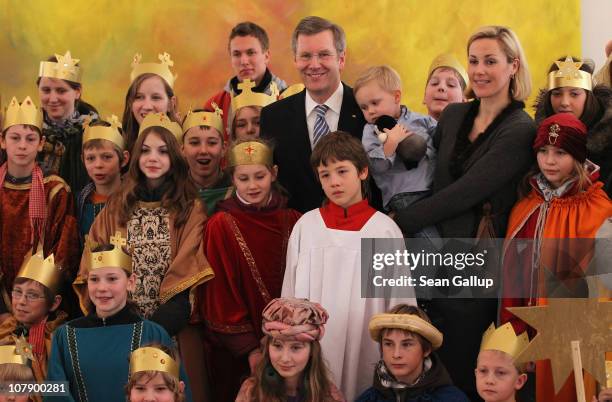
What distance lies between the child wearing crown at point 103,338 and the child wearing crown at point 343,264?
642mm

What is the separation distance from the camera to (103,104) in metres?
6.95

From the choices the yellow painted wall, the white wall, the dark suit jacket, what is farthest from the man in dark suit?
the white wall

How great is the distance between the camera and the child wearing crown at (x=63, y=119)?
18.9ft

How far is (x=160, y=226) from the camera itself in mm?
5145

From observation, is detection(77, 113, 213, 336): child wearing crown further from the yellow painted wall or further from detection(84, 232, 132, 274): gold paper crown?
the yellow painted wall

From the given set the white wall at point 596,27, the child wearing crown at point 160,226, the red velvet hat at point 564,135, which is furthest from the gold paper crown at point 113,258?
the white wall at point 596,27

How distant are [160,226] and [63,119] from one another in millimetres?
1107

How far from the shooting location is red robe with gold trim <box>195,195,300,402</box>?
5105 millimetres

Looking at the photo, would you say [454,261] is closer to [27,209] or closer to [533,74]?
[27,209]

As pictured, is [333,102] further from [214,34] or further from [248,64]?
[214,34]

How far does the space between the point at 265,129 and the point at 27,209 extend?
1.16 meters

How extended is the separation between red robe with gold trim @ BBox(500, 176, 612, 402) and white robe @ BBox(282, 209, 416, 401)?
1.71 feet

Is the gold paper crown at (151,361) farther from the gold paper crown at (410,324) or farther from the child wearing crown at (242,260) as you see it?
the gold paper crown at (410,324)

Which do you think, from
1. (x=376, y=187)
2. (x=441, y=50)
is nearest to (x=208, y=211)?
(x=376, y=187)
